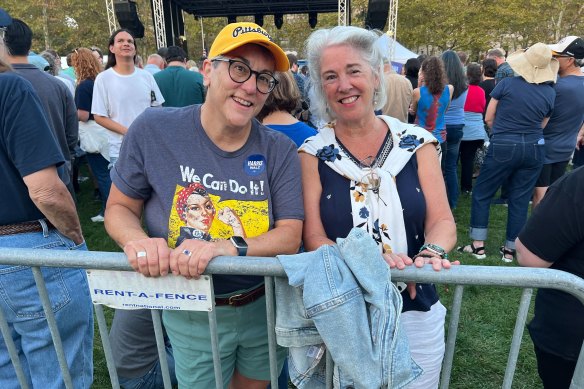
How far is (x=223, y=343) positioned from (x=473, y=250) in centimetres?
371

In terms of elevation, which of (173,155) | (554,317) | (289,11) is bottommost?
(554,317)

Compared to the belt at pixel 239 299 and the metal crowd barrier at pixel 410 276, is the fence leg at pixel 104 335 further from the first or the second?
the belt at pixel 239 299

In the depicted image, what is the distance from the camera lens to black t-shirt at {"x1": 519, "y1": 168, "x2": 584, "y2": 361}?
1.43m

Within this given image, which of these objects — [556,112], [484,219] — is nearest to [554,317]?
[484,219]

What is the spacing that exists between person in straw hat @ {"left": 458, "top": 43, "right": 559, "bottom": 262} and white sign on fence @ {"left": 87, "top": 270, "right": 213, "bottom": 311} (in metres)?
3.75

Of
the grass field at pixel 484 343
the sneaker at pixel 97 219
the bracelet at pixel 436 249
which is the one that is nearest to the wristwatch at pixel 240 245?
the bracelet at pixel 436 249

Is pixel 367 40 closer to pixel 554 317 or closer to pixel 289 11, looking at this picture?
pixel 554 317

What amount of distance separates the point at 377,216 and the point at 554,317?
810mm

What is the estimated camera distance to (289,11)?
64.2ft

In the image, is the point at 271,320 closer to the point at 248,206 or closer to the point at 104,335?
the point at 248,206

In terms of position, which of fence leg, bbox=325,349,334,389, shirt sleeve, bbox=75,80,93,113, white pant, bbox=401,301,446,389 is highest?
shirt sleeve, bbox=75,80,93,113

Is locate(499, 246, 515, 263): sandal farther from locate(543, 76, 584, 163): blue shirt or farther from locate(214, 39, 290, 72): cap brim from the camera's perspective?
locate(214, 39, 290, 72): cap brim

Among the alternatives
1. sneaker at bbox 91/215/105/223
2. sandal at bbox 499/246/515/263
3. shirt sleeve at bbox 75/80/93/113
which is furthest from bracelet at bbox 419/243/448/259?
sneaker at bbox 91/215/105/223

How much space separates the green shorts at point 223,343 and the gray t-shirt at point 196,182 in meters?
0.15
